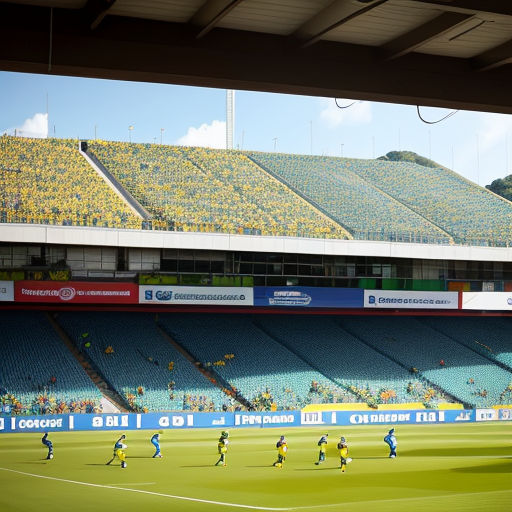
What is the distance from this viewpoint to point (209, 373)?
43.7m

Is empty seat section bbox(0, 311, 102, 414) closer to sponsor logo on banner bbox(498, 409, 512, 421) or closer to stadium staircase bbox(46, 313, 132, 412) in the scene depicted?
stadium staircase bbox(46, 313, 132, 412)

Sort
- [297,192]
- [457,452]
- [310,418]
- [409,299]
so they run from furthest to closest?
[297,192], [409,299], [310,418], [457,452]

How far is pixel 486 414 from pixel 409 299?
27.1 ft

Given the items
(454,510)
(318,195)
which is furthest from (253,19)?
(318,195)

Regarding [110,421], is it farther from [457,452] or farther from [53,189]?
[53,189]

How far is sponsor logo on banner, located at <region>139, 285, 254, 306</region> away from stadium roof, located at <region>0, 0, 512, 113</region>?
120ft

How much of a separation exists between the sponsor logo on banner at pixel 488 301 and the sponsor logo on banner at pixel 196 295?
47.7ft

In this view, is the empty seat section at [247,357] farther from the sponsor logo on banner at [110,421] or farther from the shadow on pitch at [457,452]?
the shadow on pitch at [457,452]

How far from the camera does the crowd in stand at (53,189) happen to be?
44.3 m

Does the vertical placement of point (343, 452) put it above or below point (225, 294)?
below

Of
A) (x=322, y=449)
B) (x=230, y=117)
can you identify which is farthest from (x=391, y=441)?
(x=230, y=117)

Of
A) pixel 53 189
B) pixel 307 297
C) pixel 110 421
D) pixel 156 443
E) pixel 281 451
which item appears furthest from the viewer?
pixel 53 189

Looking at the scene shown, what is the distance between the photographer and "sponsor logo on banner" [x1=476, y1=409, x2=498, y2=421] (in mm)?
44969

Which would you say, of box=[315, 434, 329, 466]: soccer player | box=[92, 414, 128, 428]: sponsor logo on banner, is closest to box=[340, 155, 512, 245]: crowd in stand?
box=[92, 414, 128, 428]: sponsor logo on banner
